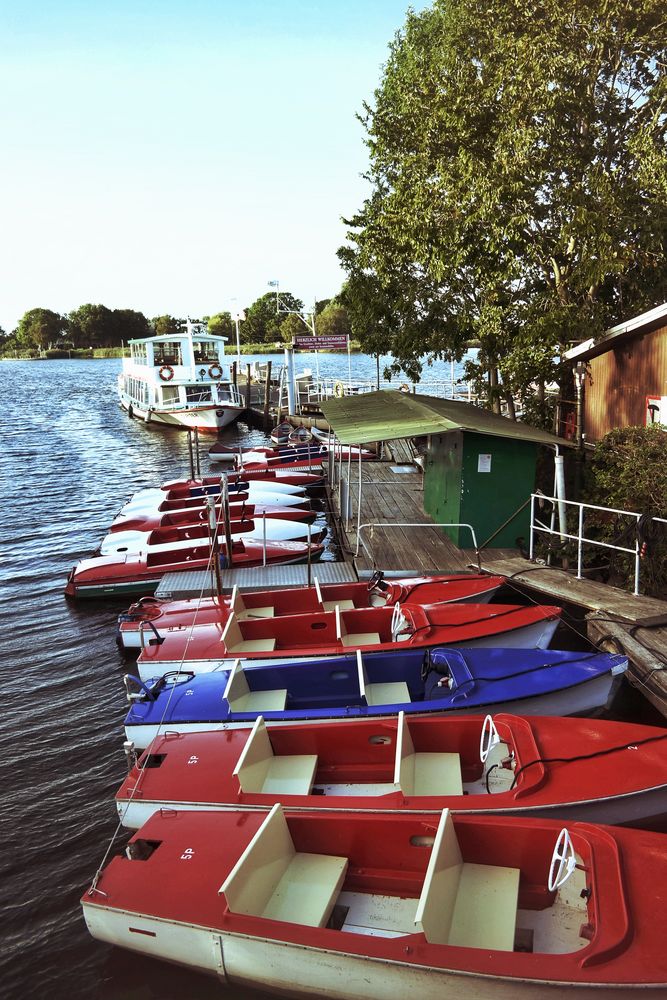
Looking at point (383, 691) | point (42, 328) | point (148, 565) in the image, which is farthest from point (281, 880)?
point (42, 328)

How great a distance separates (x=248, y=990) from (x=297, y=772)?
1998 mm

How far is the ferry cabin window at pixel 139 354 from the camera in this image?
155ft

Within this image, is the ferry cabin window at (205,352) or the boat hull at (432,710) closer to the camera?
the boat hull at (432,710)

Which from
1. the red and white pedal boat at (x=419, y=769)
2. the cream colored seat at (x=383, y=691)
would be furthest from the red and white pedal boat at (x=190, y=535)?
the red and white pedal boat at (x=419, y=769)

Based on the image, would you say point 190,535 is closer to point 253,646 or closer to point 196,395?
point 253,646

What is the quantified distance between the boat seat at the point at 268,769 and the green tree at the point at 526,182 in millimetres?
11091

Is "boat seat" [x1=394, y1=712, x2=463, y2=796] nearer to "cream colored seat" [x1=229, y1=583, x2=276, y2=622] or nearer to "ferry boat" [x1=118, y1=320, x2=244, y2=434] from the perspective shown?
"cream colored seat" [x1=229, y1=583, x2=276, y2=622]

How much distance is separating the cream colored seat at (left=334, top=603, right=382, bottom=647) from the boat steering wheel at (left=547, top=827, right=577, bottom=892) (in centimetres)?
471

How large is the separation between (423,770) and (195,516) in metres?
12.8

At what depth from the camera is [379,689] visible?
29.6 ft

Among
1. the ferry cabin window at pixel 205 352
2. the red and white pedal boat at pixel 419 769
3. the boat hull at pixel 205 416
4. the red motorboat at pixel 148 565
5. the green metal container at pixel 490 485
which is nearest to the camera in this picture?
the red and white pedal boat at pixel 419 769

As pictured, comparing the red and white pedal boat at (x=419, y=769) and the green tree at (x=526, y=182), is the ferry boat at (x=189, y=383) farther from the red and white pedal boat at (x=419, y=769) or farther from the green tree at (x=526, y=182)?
the red and white pedal boat at (x=419, y=769)

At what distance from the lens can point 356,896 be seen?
588 cm

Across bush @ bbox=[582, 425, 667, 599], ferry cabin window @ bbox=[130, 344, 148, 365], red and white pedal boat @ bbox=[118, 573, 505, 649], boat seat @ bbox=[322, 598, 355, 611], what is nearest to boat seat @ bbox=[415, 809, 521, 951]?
red and white pedal boat @ bbox=[118, 573, 505, 649]
